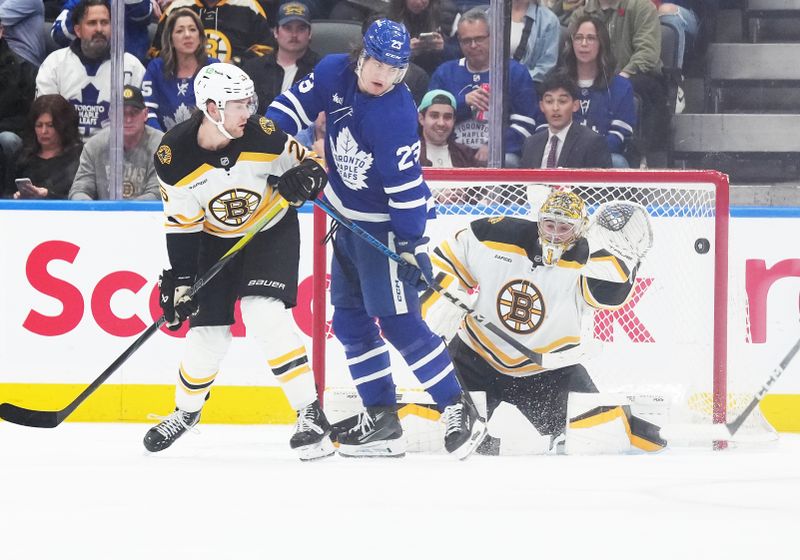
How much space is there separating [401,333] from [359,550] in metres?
1.31

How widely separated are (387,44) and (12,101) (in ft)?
6.29

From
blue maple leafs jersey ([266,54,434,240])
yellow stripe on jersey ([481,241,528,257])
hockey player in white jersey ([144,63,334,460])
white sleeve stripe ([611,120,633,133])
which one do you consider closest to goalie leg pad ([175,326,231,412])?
hockey player in white jersey ([144,63,334,460])

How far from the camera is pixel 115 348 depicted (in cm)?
467

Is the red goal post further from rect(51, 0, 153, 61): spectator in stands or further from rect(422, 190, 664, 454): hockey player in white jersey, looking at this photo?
rect(51, 0, 153, 61): spectator in stands

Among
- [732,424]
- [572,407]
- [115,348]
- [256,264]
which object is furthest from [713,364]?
[115,348]

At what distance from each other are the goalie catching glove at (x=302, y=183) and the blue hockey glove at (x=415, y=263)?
278 mm

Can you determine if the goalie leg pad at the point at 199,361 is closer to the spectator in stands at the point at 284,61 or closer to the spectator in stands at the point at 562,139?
the spectator in stands at the point at 284,61

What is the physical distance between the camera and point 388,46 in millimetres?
3504

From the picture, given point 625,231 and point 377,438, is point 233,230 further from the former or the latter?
point 625,231

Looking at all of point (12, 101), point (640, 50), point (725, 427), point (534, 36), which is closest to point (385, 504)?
point (725, 427)

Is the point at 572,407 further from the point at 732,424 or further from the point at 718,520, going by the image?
the point at 718,520

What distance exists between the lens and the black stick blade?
3842 mm

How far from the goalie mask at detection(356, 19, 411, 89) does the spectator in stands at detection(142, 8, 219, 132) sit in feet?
4.01

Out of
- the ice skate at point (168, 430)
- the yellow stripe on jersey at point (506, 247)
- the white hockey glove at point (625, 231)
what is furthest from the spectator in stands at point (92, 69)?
the white hockey glove at point (625, 231)
